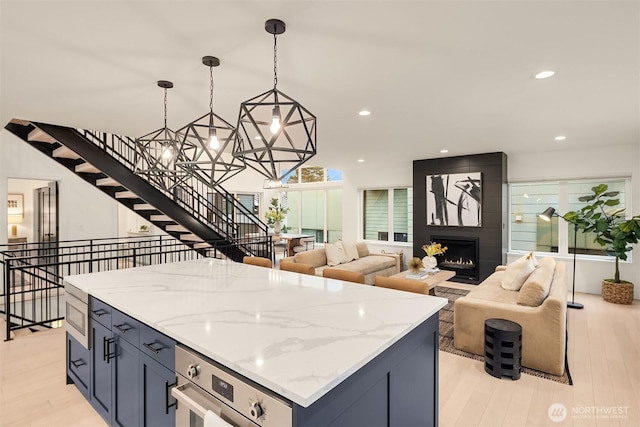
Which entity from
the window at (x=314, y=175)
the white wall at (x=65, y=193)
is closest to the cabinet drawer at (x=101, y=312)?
the white wall at (x=65, y=193)

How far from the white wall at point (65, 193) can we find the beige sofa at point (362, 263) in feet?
15.1

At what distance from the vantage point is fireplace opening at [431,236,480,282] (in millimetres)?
6312

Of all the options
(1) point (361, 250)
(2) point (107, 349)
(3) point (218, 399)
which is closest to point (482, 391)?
(3) point (218, 399)

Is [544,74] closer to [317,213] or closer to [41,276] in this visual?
[317,213]

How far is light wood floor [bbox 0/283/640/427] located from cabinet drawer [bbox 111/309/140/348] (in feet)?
2.94

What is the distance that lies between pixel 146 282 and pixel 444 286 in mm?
5315

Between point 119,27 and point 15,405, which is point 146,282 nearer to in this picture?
point 15,405

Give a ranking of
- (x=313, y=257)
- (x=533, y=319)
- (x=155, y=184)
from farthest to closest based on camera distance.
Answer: (x=313, y=257) → (x=155, y=184) → (x=533, y=319)

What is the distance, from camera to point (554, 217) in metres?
6.04

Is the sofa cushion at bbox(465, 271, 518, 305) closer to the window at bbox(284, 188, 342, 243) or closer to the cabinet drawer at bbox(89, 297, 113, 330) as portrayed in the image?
the cabinet drawer at bbox(89, 297, 113, 330)

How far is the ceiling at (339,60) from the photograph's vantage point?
1.86 m

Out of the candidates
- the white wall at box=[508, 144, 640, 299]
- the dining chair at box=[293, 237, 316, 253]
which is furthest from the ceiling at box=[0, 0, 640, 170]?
the dining chair at box=[293, 237, 316, 253]

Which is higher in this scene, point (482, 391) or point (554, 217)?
point (554, 217)

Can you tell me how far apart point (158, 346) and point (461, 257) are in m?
6.22
